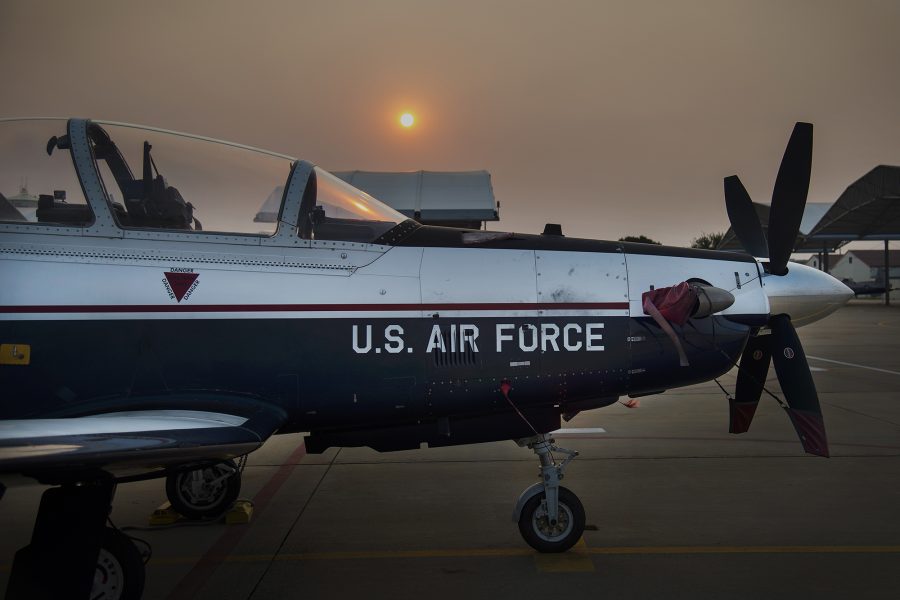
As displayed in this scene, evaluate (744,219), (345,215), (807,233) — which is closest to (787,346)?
(744,219)

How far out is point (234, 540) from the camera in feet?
15.9

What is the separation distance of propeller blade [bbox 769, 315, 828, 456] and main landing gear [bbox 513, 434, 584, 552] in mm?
1400

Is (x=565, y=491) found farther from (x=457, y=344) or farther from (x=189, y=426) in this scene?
(x=189, y=426)

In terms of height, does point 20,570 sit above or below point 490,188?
below

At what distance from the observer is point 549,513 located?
441 centimetres

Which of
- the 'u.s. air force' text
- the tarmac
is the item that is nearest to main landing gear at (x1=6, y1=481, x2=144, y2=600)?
the tarmac

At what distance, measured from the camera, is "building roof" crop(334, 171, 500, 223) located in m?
21.5

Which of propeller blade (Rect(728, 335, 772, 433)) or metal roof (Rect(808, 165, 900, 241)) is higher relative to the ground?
metal roof (Rect(808, 165, 900, 241))

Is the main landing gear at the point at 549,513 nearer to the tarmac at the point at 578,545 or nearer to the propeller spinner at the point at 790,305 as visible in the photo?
the tarmac at the point at 578,545

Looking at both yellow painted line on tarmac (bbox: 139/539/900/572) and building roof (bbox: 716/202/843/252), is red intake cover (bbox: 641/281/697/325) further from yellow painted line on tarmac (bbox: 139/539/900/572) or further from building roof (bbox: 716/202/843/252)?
building roof (bbox: 716/202/843/252)

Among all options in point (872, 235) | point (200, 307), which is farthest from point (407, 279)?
point (872, 235)

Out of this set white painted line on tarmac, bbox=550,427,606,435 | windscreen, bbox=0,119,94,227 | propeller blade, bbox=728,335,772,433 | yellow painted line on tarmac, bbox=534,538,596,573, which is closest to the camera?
windscreen, bbox=0,119,94,227

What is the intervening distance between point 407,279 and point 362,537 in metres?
2.01

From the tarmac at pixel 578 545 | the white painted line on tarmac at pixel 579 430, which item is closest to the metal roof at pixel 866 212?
the white painted line on tarmac at pixel 579 430
